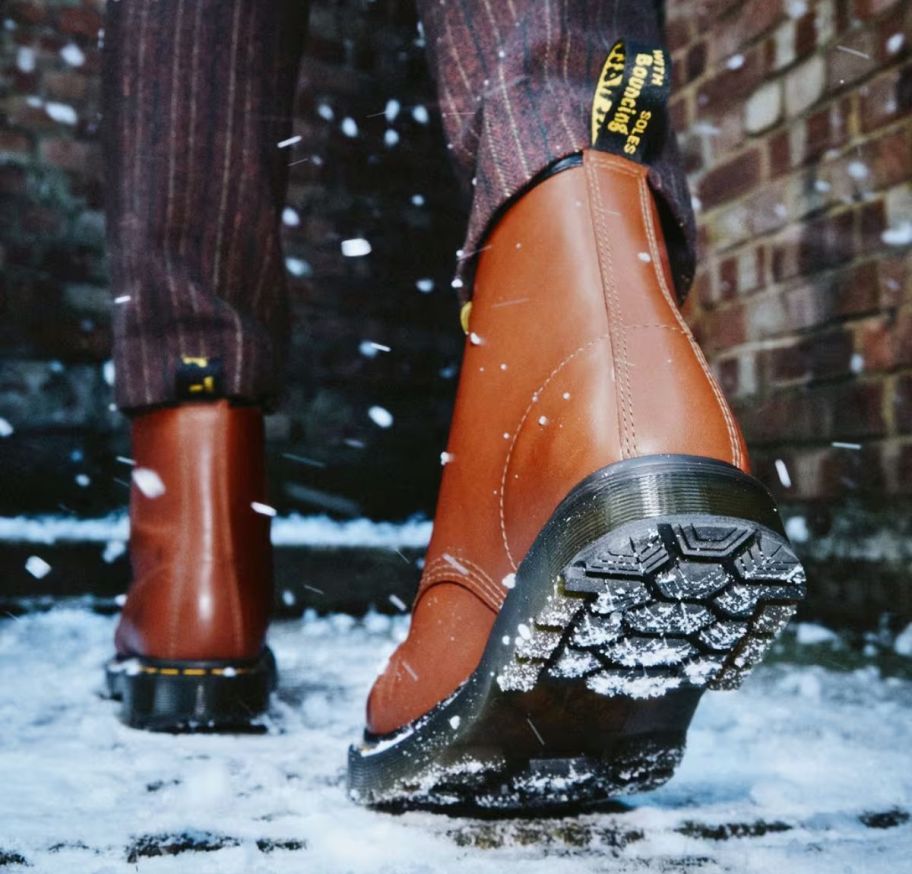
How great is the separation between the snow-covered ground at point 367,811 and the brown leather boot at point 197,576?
4 cm

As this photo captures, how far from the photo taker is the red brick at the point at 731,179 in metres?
1.69

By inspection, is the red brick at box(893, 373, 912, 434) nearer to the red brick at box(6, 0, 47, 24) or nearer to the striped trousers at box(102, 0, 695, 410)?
the striped trousers at box(102, 0, 695, 410)

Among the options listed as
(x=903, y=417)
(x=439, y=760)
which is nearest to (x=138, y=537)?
(x=439, y=760)

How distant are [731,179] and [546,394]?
129cm

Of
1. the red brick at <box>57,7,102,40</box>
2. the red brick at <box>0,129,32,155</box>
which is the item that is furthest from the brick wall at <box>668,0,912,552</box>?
the red brick at <box>0,129,32,155</box>

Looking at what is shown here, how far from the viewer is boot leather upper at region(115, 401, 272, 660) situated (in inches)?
A: 34.5

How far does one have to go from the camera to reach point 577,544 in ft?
1.73

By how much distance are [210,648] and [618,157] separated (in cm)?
55

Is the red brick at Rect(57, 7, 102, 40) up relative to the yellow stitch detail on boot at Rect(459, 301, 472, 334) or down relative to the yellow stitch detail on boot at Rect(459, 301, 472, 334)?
up

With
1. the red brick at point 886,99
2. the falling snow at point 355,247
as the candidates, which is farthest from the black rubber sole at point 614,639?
the falling snow at point 355,247

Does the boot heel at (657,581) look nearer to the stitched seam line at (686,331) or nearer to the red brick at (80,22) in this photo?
the stitched seam line at (686,331)

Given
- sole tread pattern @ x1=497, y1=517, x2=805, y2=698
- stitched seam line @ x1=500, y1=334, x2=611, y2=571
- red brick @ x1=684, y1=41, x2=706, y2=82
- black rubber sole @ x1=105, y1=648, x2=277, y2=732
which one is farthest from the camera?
red brick @ x1=684, y1=41, x2=706, y2=82

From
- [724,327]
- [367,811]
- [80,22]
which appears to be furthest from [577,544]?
[80,22]

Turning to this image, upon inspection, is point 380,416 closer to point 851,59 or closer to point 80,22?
point 80,22
